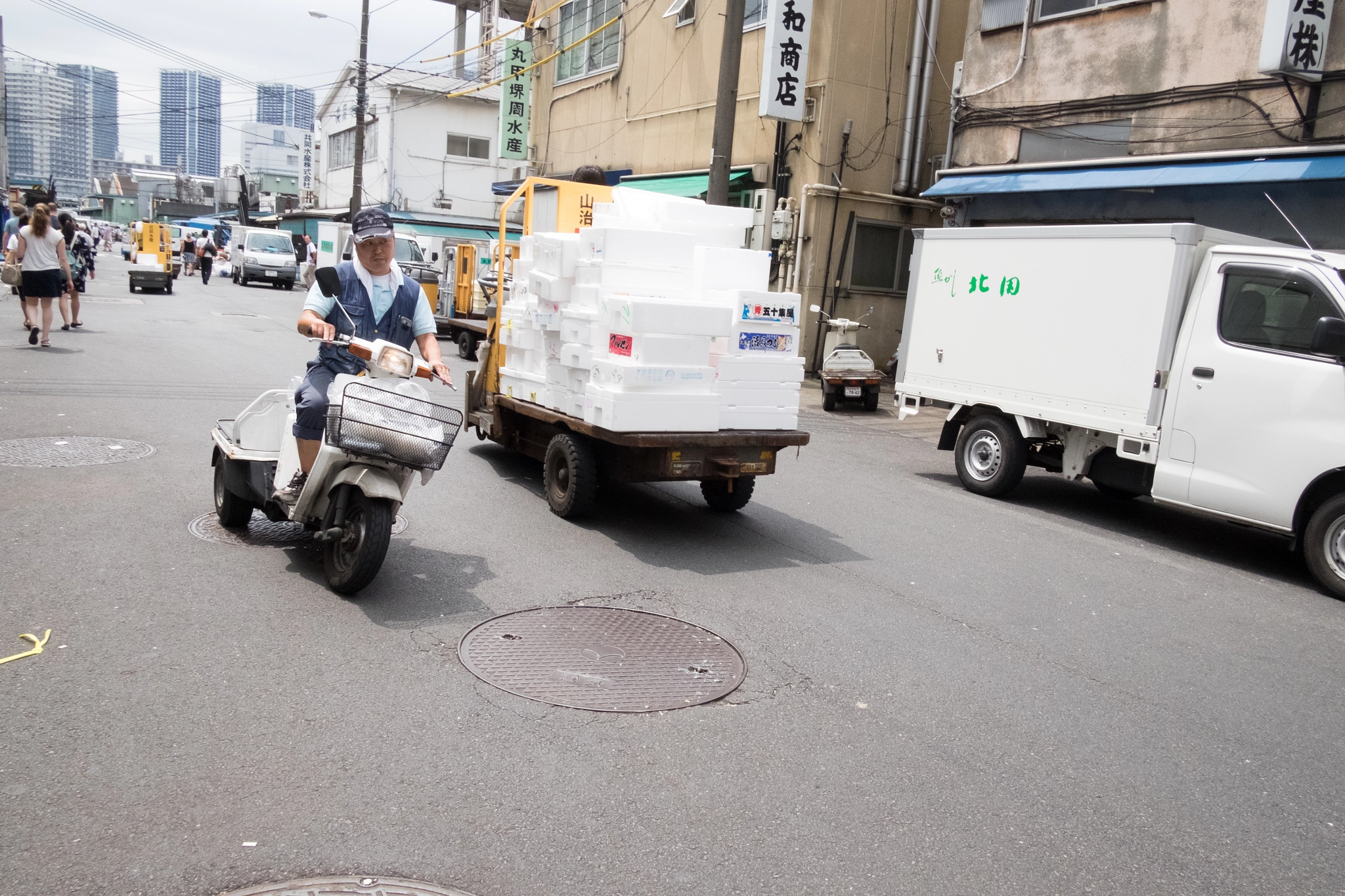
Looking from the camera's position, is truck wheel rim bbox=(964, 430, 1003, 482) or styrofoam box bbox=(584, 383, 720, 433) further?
truck wheel rim bbox=(964, 430, 1003, 482)

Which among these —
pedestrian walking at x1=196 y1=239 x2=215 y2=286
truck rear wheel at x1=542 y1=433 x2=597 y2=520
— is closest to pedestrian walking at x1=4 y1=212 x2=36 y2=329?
truck rear wheel at x1=542 y1=433 x2=597 y2=520

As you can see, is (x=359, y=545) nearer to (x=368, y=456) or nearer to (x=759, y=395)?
(x=368, y=456)

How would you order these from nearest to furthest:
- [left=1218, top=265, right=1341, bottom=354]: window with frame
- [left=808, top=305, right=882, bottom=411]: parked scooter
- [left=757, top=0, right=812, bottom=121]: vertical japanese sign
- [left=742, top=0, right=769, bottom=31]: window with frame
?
[left=1218, top=265, right=1341, bottom=354]: window with frame, [left=808, top=305, right=882, bottom=411]: parked scooter, [left=757, top=0, right=812, bottom=121]: vertical japanese sign, [left=742, top=0, right=769, bottom=31]: window with frame

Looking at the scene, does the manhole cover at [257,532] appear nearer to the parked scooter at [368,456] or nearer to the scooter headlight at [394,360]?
the parked scooter at [368,456]

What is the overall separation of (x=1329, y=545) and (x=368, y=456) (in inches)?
250

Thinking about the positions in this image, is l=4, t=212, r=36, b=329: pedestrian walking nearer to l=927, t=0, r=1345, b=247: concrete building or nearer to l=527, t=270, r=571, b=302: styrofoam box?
l=527, t=270, r=571, b=302: styrofoam box

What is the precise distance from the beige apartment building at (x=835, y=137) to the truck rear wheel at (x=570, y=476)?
1192 centimetres

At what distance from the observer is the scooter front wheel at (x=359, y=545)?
507 centimetres

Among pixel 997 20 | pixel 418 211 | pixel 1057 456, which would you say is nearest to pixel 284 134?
pixel 418 211

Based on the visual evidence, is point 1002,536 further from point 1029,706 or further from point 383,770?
point 383,770

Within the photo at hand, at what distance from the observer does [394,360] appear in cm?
516

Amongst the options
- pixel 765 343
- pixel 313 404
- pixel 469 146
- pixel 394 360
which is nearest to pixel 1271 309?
pixel 765 343

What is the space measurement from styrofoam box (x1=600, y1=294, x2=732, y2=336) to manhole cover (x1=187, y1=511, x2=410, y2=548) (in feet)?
6.24

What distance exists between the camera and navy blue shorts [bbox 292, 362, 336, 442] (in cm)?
551
